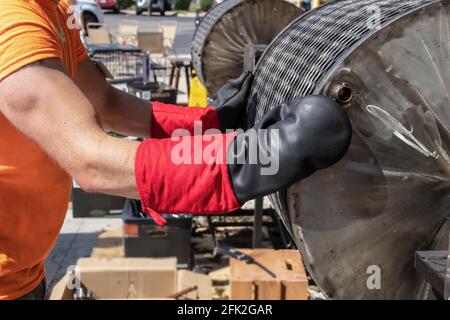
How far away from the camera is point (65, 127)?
45.1 inches

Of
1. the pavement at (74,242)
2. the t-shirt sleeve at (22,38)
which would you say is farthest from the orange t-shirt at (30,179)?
the pavement at (74,242)

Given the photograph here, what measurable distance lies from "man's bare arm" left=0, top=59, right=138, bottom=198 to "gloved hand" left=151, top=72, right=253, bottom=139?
0.67 meters

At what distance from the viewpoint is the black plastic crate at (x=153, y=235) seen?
14.1 ft

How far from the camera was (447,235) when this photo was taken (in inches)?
57.6

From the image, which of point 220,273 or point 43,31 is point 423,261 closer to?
point 43,31

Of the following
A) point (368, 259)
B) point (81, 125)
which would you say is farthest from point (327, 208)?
point (81, 125)

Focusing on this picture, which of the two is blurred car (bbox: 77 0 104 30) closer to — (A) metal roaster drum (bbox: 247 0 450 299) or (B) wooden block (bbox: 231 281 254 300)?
(B) wooden block (bbox: 231 281 254 300)

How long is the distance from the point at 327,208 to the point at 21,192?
83cm

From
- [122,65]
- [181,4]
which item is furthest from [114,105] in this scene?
[181,4]

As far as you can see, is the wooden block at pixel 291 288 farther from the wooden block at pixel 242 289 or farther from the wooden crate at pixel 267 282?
the wooden block at pixel 242 289

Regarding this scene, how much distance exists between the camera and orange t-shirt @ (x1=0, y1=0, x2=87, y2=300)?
124cm

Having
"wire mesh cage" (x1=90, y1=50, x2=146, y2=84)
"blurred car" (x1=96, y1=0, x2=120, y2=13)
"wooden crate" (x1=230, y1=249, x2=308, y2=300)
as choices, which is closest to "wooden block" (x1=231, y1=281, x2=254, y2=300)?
"wooden crate" (x1=230, y1=249, x2=308, y2=300)

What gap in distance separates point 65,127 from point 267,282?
2.61m

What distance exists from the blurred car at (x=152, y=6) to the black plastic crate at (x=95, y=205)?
64.8 ft
